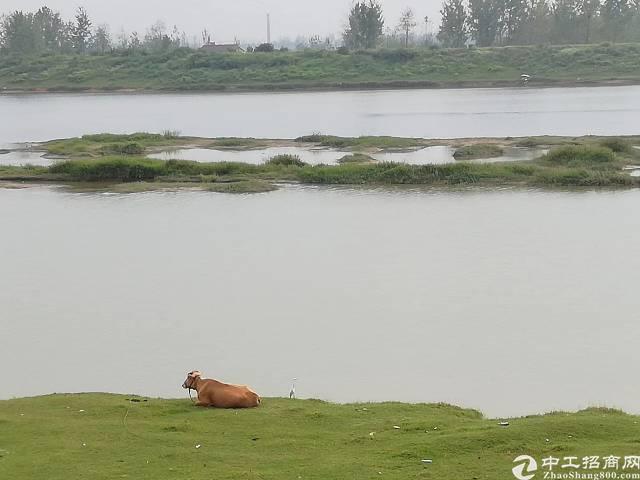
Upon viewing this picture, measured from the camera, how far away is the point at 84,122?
44.2 metres

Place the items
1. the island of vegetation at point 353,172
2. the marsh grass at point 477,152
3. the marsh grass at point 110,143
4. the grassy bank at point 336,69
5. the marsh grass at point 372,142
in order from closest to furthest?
the island of vegetation at point 353,172 → the marsh grass at point 477,152 → the marsh grass at point 110,143 → the marsh grass at point 372,142 → the grassy bank at point 336,69

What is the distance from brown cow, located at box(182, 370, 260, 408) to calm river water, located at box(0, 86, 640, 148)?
28649mm

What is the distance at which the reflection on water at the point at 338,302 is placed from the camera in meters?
9.45

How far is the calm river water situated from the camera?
37375mm

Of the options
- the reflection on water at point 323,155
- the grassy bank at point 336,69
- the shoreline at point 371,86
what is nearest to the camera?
the reflection on water at point 323,155

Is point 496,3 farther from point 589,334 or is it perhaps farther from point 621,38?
point 589,334

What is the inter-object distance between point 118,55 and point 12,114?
23.8m

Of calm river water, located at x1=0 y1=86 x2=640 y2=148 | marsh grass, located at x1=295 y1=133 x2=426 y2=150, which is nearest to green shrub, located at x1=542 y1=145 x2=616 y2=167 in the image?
marsh grass, located at x1=295 y1=133 x2=426 y2=150

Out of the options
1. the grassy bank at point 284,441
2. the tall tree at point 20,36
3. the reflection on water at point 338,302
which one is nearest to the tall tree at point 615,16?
the tall tree at point 20,36

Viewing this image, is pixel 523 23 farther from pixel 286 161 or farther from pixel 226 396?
pixel 226 396

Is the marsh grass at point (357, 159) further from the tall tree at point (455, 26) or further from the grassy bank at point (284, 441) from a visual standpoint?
the tall tree at point (455, 26)

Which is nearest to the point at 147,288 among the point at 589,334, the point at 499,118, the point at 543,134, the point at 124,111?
Result: the point at 589,334

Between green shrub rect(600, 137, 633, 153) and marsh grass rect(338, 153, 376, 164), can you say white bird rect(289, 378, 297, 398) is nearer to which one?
marsh grass rect(338, 153, 376, 164)

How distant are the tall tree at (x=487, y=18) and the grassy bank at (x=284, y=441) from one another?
77.8 metres
